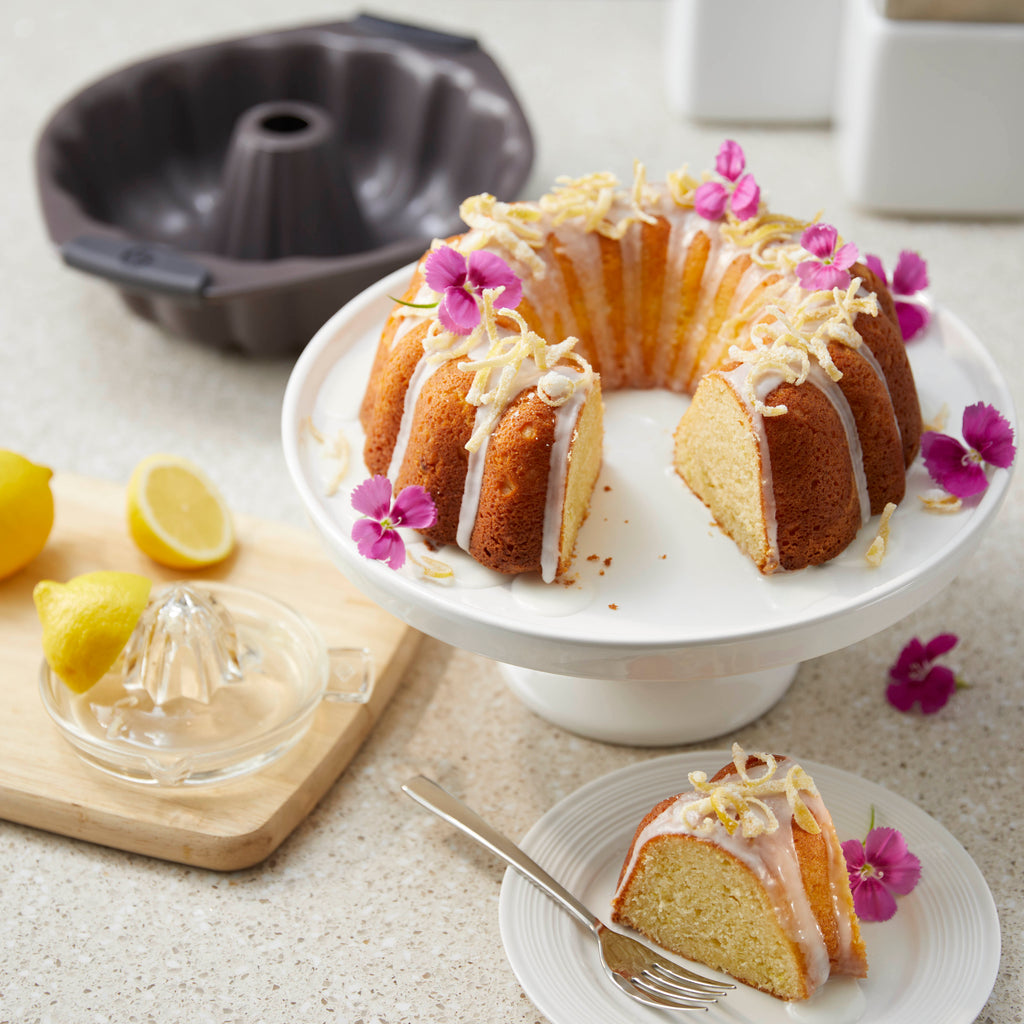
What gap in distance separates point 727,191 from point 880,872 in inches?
29.1

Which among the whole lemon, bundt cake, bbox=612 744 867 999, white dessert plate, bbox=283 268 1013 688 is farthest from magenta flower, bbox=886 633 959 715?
the whole lemon

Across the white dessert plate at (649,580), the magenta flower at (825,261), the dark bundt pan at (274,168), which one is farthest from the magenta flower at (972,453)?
the dark bundt pan at (274,168)

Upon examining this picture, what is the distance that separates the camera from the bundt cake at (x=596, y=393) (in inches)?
46.2

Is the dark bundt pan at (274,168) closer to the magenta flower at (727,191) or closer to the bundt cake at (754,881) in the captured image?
the magenta flower at (727,191)

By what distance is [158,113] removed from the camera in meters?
2.31

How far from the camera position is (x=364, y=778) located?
1.39 m

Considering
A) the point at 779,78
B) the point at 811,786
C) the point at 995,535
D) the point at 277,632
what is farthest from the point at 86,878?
the point at 779,78

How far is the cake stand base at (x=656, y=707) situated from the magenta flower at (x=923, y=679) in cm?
15

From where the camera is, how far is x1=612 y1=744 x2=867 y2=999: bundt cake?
1.07 m

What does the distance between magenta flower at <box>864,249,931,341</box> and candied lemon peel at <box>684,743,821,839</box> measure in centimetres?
59

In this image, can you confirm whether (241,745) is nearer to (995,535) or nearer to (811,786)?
(811,786)

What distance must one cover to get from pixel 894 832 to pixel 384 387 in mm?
652

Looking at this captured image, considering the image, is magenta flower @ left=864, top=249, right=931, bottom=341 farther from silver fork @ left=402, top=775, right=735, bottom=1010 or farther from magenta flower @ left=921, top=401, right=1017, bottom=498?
silver fork @ left=402, top=775, right=735, bottom=1010

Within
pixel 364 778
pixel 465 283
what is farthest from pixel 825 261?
pixel 364 778
